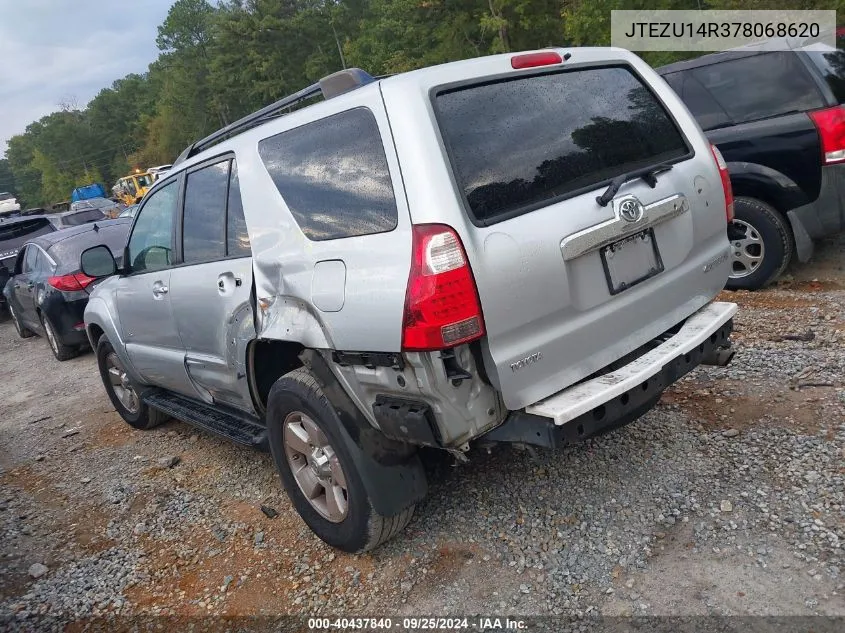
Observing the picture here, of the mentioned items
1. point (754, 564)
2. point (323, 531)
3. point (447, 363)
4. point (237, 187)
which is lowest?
point (754, 564)

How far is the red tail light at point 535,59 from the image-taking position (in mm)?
2699

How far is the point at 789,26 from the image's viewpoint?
1033cm

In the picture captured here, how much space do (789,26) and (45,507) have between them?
11.9 m

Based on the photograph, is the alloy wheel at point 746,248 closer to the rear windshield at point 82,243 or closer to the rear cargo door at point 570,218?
the rear cargo door at point 570,218

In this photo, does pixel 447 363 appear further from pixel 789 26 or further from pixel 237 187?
pixel 789 26

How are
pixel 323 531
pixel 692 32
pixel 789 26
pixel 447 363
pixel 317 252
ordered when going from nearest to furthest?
pixel 447 363 < pixel 317 252 < pixel 323 531 < pixel 789 26 < pixel 692 32

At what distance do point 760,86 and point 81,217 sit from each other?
16.3m

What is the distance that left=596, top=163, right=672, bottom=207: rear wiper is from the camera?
8.42 ft

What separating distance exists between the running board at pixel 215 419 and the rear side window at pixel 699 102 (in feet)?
15.1

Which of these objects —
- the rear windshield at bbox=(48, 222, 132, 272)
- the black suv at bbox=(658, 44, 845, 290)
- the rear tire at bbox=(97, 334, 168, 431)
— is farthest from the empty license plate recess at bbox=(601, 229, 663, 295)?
the rear windshield at bbox=(48, 222, 132, 272)

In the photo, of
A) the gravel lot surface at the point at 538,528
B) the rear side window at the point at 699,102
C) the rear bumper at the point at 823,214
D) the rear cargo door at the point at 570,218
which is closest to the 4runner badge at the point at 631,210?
the rear cargo door at the point at 570,218

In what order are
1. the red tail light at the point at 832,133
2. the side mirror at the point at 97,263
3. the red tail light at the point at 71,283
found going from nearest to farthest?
the side mirror at the point at 97,263 → the red tail light at the point at 832,133 → the red tail light at the point at 71,283

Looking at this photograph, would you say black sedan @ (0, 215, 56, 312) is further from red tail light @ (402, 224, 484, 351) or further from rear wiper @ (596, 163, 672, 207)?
rear wiper @ (596, 163, 672, 207)

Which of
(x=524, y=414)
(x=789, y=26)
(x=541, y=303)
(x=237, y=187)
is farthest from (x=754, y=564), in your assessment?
(x=789, y=26)
